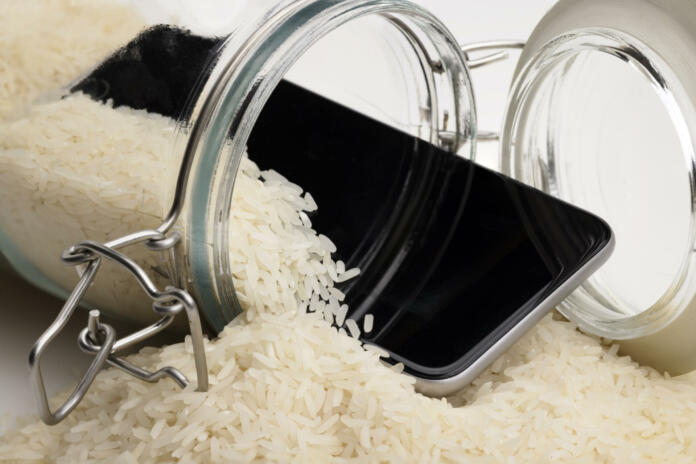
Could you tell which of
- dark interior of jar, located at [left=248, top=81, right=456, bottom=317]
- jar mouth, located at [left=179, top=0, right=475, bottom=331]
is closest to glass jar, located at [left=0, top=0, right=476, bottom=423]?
jar mouth, located at [left=179, top=0, right=475, bottom=331]

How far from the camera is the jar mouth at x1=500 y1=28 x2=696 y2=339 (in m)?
1.02

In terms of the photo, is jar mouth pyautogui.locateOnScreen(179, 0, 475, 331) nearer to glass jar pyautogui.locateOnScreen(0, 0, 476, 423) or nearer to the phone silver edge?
glass jar pyautogui.locateOnScreen(0, 0, 476, 423)

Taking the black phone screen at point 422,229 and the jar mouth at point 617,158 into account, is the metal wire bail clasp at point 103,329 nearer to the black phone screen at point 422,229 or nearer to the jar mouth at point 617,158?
the black phone screen at point 422,229

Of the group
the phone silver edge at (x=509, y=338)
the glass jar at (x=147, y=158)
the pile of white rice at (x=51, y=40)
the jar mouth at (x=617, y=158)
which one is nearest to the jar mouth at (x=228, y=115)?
A: the glass jar at (x=147, y=158)

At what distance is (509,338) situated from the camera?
3.17ft

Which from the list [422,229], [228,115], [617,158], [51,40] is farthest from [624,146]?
[51,40]

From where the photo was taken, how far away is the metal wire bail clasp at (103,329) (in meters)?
0.74

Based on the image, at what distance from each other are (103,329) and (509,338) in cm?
43

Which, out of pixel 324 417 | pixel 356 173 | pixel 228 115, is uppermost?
pixel 228 115

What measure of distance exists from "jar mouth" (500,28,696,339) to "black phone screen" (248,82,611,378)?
93 millimetres

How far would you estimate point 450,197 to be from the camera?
1201mm

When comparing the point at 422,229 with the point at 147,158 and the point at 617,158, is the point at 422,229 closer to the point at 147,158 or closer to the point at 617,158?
the point at 617,158

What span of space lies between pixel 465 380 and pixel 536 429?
9 cm

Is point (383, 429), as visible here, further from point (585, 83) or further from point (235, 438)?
point (585, 83)
